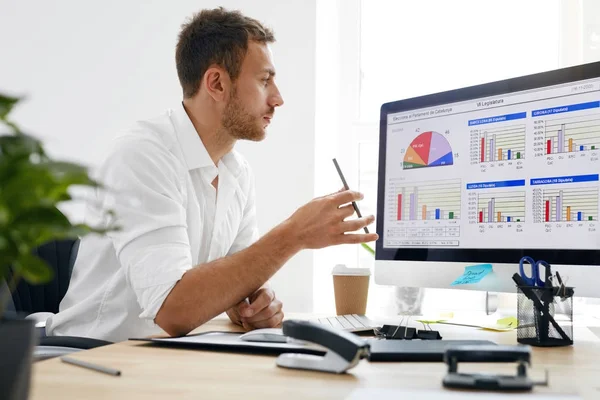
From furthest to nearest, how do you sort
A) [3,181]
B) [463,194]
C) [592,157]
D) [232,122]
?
[232,122] → [463,194] → [592,157] → [3,181]

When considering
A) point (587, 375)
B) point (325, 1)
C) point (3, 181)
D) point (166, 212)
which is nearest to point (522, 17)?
point (325, 1)

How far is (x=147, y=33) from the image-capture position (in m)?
2.45

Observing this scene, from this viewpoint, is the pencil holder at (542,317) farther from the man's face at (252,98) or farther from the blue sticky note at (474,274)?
the man's face at (252,98)

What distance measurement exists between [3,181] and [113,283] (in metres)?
1.11

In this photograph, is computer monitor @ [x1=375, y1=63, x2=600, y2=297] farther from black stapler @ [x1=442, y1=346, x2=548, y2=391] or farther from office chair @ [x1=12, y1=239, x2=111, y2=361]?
office chair @ [x1=12, y1=239, x2=111, y2=361]

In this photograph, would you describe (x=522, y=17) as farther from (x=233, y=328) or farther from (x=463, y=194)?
(x=233, y=328)

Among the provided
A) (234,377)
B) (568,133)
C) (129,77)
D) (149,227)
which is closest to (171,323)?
(149,227)

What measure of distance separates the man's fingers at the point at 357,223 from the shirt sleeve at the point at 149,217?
31 centimetres

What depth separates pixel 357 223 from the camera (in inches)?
51.9

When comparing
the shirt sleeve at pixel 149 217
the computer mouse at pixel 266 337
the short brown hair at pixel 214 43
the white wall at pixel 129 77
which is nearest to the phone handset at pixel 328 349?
the computer mouse at pixel 266 337

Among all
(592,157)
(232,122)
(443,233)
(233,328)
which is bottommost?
(233,328)

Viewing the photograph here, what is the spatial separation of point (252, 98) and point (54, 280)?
675 millimetres

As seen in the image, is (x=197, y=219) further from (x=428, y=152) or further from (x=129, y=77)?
(x=129, y=77)

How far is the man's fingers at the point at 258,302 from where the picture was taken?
135 centimetres
